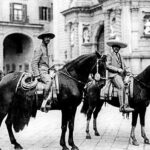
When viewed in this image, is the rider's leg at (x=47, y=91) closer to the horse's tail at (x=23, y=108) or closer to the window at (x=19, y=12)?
the horse's tail at (x=23, y=108)

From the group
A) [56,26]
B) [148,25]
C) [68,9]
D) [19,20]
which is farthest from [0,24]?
[148,25]

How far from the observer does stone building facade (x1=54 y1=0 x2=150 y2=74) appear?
86.7 feet

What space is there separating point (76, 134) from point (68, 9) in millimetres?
23314

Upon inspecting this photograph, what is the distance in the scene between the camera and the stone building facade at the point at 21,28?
4166 centimetres

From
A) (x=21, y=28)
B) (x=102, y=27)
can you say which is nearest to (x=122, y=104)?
(x=102, y=27)

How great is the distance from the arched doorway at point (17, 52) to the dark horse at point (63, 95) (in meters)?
A: 34.4

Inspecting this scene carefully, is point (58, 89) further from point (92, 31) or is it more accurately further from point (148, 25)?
point (92, 31)

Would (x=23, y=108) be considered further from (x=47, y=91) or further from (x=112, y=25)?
(x=112, y=25)

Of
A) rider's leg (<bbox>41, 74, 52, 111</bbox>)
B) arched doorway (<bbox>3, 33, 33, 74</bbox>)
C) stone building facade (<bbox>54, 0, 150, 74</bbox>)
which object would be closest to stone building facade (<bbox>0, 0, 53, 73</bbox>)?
arched doorway (<bbox>3, 33, 33, 74</bbox>)

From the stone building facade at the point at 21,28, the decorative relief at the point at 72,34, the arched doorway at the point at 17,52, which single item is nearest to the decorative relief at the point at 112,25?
the decorative relief at the point at 72,34

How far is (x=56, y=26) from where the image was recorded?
3544cm

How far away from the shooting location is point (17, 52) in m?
44.7

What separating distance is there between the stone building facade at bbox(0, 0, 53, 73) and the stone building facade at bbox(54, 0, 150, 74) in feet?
25.3

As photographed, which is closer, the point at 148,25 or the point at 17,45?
the point at 148,25
